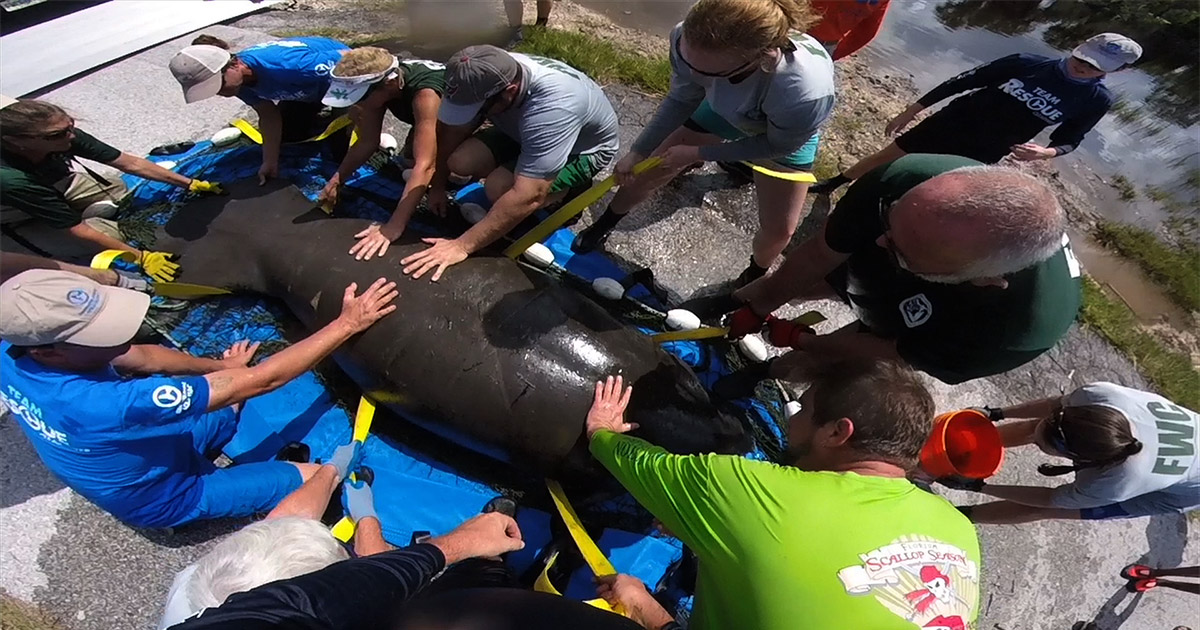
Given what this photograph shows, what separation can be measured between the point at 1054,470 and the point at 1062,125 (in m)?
2.17

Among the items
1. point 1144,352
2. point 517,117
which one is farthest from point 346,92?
point 1144,352

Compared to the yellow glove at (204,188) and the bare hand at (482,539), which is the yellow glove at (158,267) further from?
the bare hand at (482,539)

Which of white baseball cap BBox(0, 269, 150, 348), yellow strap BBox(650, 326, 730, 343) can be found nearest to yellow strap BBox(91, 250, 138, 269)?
white baseball cap BBox(0, 269, 150, 348)

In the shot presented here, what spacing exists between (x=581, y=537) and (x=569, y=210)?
1785 mm

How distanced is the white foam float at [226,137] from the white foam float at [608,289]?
9.08 ft

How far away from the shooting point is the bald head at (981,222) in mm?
2084

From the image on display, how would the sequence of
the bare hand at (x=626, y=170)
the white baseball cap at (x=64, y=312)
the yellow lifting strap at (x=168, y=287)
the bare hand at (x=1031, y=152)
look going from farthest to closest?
the bare hand at (x=1031, y=152) < the yellow lifting strap at (x=168, y=287) < the bare hand at (x=626, y=170) < the white baseball cap at (x=64, y=312)

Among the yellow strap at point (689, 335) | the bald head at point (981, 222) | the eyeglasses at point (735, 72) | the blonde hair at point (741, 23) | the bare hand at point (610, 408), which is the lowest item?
the yellow strap at point (689, 335)

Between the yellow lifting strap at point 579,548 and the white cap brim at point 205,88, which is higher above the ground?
the white cap brim at point 205,88

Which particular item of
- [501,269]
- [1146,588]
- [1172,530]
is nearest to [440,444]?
[501,269]

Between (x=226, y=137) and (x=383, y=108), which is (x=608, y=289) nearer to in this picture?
(x=383, y=108)

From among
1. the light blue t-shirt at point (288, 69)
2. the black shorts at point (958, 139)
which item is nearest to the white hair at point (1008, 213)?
the black shorts at point (958, 139)

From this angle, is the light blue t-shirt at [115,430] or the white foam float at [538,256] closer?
the light blue t-shirt at [115,430]

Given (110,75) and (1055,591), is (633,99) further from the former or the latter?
(1055,591)
